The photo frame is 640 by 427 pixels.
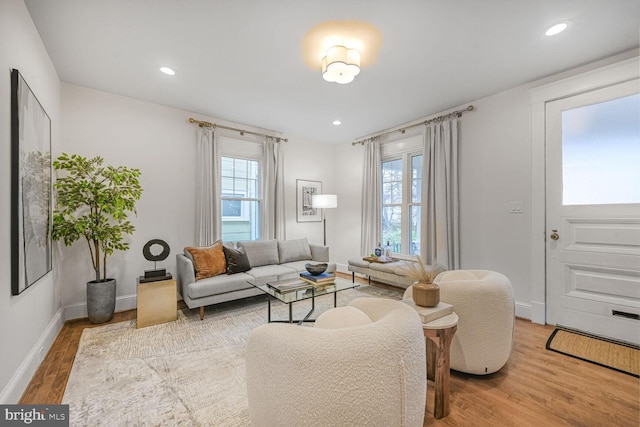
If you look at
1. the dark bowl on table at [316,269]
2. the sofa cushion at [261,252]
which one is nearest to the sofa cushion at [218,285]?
the sofa cushion at [261,252]

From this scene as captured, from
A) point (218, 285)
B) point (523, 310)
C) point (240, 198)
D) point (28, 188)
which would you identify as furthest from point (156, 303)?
point (523, 310)

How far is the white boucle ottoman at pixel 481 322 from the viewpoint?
1.79 meters

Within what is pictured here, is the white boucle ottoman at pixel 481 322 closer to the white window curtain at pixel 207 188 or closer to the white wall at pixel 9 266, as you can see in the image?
the white wall at pixel 9 266

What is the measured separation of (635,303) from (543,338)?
0.83 meters

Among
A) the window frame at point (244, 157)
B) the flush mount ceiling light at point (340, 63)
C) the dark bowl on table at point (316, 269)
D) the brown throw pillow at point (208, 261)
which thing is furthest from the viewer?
the window frame at point (244, 157)

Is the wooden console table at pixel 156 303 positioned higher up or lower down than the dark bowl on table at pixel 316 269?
lower down

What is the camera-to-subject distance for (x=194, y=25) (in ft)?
6.78

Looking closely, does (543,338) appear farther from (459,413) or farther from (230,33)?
(230,33)

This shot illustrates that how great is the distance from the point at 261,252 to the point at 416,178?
2807 millimetres

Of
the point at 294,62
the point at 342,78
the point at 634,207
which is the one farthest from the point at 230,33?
the point at 634,207

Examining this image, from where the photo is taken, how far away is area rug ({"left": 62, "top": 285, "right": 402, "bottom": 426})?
1.57 metres

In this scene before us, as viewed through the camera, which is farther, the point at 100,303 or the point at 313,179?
the point at 313,179

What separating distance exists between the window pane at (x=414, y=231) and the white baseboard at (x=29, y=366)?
4.41 meters

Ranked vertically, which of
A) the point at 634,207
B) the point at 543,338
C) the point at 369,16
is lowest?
the point at 543,338
